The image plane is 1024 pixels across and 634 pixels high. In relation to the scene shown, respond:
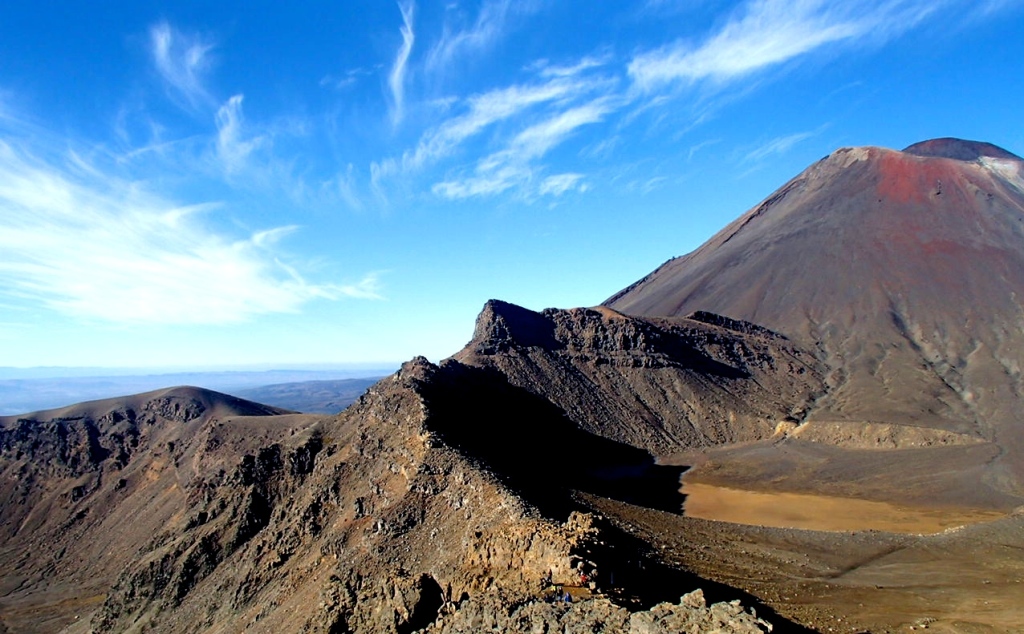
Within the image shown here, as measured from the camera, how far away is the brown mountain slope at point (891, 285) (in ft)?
208

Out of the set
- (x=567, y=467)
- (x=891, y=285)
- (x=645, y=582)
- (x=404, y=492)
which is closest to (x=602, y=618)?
(x=645, y=582)

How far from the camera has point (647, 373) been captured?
6406cm

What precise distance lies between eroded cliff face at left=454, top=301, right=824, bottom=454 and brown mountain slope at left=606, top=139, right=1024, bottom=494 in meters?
5.23

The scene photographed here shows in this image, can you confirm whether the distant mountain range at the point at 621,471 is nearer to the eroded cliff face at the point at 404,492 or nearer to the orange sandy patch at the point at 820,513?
the eroded cliff face at the point at 404,492

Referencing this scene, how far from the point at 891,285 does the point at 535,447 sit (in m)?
70.7

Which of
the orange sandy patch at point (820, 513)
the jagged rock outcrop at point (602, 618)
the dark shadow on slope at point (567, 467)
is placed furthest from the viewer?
the orange sandy patch at point (820, 513)

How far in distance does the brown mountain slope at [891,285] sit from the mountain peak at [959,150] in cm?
136

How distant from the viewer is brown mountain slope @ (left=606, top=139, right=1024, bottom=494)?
63.4 meters

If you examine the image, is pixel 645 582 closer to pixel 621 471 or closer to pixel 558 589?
pixel 558 589

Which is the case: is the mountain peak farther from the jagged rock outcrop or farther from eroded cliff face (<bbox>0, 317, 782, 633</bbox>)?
the jagged rock outcrop

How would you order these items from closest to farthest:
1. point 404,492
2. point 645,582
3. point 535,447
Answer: point 645,582
point 404,492
point 535,447

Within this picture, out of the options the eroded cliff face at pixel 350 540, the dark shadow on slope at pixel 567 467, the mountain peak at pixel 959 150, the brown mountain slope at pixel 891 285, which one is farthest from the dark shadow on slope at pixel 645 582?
the mountain peak at pixel 959 150

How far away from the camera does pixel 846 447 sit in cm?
5519

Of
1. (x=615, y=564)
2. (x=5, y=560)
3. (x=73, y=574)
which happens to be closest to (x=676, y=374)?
(x=615, y=564)
